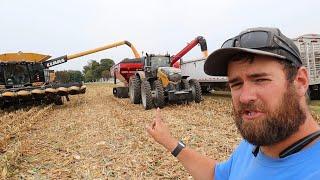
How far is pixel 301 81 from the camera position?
5.52 feet

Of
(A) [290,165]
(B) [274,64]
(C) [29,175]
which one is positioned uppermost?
(B) [274,64]

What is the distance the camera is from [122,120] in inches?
425

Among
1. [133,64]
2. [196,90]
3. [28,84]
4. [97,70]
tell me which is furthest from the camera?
[97,70]

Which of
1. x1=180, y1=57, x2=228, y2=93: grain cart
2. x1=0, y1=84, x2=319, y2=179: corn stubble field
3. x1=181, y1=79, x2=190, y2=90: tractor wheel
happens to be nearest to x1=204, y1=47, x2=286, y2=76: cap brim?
x1=0, y1=84, x2=319, y2=179: corn stubble field

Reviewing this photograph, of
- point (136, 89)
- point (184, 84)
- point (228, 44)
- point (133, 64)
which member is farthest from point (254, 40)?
point (133, 64)

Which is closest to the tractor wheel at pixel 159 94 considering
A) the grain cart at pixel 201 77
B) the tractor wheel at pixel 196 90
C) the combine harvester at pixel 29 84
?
the tractor wheel at pixel 196 90

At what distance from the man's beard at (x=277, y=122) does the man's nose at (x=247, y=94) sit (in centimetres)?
2

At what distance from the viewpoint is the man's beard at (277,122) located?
1.59 metres

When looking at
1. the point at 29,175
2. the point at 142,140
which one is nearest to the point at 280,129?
the point at 29,175

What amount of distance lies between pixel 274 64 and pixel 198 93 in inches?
512

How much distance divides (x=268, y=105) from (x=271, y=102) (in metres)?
0.02

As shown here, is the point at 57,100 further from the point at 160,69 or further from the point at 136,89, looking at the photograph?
the point at 160,69

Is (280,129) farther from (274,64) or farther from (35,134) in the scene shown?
(35,134)

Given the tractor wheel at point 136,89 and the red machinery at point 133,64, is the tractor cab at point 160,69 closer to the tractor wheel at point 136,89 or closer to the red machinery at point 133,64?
the tractor wheel at point 136,89
